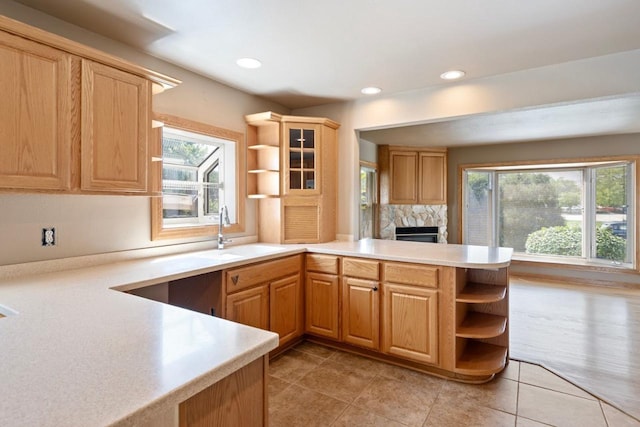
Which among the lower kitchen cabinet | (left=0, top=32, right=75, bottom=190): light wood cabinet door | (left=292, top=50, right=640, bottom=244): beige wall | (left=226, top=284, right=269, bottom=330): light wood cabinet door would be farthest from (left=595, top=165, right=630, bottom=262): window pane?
(left=0, top=32, right=75, bottom=190): light wood cabinet door

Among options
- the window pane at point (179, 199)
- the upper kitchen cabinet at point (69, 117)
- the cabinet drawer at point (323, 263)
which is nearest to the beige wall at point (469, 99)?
the cabinet drawer at point (323, 263)

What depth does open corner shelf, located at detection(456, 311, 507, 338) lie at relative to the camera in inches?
94.6

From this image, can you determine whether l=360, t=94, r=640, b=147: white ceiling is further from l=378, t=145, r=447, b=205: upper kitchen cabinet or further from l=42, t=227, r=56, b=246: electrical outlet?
l=42, t=227, r=56, b=246: electrical outlet

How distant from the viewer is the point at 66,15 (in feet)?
6.46

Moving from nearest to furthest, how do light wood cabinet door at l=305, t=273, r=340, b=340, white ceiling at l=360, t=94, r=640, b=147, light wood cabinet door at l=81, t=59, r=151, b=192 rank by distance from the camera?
light wood cabinet door at l=81, t=59, r=151, b=192
light wood cabinet door at l=305, t=273, r=340, b=340
white ceiling at l=360, t=94, r=640, b=147

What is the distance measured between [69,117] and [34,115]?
15 centimetres

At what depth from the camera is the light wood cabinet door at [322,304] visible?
285cm

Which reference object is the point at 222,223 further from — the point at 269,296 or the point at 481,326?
the point at 481,326

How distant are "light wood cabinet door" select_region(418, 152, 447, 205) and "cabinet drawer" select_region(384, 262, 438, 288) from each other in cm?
340

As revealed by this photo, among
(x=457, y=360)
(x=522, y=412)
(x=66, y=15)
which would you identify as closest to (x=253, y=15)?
(x=66, y=15)

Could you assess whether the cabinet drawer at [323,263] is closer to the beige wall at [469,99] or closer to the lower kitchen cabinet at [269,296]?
the lower kitchen cabinet at [269,296]

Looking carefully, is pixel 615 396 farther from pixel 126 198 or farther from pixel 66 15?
pixel 66 15

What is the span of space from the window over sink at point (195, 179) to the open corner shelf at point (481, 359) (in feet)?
7.17

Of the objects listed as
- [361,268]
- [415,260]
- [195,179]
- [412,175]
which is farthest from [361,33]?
[412,175]
